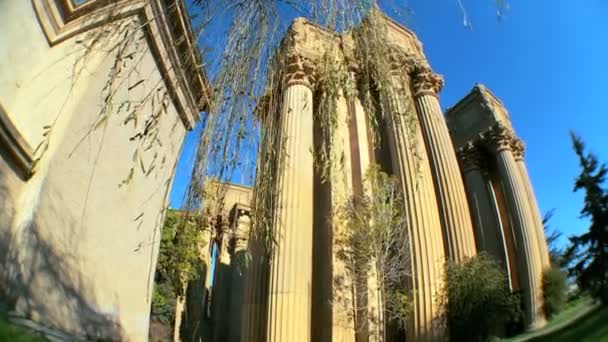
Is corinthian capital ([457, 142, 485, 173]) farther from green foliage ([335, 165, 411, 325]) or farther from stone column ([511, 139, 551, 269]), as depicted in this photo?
green foliage ([335, 165, 411, 325])

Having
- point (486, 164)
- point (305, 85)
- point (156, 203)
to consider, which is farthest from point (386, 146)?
point (156, 203)

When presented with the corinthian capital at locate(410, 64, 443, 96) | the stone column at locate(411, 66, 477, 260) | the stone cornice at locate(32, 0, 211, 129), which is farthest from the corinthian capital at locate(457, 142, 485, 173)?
the stone cornice at locate(32, 0, 211, 129)

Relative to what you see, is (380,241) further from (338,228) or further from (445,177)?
(445,177)

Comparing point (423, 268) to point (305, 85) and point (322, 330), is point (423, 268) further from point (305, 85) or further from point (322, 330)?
point (305, 85)

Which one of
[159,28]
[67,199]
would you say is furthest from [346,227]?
[67,199]

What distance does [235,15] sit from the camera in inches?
98.3

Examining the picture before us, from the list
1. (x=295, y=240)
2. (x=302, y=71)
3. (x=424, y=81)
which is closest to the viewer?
(x=295, y=240)

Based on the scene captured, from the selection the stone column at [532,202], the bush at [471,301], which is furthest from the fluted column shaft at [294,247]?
the stone column at [532,202]

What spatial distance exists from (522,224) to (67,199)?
1685 cm

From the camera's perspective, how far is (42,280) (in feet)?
6.64

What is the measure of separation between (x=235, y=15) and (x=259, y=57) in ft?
1.05

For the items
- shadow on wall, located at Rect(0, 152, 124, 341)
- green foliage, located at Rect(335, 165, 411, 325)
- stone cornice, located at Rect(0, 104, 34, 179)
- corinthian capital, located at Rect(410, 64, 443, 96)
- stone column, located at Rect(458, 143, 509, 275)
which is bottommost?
shadow on wall, located at Rect(0, 152, 124, 341)

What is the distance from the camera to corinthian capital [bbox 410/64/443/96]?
40.6 feet

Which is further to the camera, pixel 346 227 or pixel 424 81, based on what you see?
pixel 424 81
